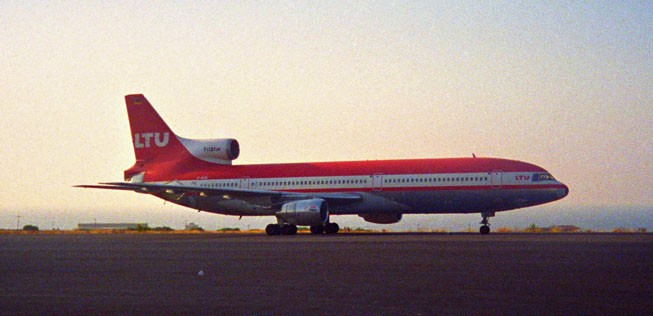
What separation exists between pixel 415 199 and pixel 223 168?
504 inches

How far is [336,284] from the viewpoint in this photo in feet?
43.3

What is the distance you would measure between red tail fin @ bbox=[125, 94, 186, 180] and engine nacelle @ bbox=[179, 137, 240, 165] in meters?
1.47

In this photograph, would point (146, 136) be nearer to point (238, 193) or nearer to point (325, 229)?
point (238, 193)

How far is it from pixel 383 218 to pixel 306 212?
544 cm

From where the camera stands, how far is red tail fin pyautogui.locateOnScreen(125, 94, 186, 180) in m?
51.2

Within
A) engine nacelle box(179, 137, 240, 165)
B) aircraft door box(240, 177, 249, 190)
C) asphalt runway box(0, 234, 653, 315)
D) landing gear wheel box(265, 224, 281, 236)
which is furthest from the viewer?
engine nacelle box(179, 137, 240, 165)

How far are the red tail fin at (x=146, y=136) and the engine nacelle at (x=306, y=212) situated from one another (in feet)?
39.4

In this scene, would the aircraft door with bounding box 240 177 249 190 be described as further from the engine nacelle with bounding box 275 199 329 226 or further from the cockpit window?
the cockpit window

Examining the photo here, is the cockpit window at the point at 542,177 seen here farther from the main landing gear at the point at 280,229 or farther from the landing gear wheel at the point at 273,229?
the landing gear wheel at the point at 273,229

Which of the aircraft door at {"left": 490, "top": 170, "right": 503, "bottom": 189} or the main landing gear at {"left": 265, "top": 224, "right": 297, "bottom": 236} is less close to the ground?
the aircraft door at {"left": 490, "top": 170, "right": 503, "bottom": 189}

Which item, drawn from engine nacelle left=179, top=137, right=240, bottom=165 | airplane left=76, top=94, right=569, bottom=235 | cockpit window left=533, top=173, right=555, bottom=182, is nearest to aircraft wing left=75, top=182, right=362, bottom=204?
airplane left=76, top=94, right=569, bottom=235

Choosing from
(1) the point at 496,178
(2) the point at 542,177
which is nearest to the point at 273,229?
(1) the point at 496,178

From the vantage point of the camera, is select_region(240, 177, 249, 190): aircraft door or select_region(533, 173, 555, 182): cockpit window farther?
select_region(240, 177, 249, 190): aircraft door

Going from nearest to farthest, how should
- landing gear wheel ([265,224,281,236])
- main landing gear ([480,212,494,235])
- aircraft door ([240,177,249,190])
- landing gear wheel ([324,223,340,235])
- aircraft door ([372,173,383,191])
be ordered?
main landing gear ([480,212,494,235])
aircraft door ([372,173,383,191])
landing gear wheel ([265,224,281,236])
landing gear wheel ([324,223,340,235])
aircraft door ([240,177,249,190])
